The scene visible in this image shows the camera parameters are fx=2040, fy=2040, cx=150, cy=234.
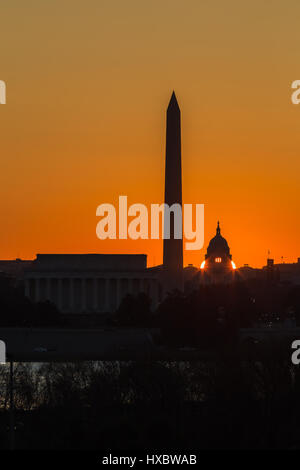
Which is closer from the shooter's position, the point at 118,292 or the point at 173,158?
the point at 173,158

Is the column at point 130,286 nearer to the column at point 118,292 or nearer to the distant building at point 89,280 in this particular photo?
the distant building at point 89,280

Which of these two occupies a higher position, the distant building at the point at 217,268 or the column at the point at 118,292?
the distant building at the point at 217,268

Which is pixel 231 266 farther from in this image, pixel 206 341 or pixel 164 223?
pixel 206 341

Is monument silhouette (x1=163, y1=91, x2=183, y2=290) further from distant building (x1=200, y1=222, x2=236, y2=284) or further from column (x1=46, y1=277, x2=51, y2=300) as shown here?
distant building (x1=200, y1=222, x2=236, y2=284)

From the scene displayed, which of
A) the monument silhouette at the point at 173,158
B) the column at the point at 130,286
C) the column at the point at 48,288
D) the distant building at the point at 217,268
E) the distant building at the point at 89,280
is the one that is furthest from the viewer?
the distant building at the point at 217,268

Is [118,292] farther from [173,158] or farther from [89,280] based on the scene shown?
[173,158]

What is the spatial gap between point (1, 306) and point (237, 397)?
7014 cm

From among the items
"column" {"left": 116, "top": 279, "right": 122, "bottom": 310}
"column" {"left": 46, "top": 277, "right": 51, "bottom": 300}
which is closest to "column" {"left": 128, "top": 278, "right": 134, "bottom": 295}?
"column" {"left": 116, "top": 279, "right": 122, "bottom": 310}

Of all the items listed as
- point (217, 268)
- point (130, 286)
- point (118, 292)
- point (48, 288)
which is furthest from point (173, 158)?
point (217, 268)

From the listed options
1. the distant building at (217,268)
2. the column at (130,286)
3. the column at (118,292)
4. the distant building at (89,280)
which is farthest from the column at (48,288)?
the distant building at (217,268)

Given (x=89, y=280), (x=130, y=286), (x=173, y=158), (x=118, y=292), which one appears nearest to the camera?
(x=173, y=158)

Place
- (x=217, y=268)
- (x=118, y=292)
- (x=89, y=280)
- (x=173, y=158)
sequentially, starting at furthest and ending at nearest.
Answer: (x=217, y=268), (x=118, y=292), (x=89, y=280), (x=173, y=158)

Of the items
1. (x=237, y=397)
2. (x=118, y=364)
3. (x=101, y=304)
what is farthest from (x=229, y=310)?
(x=237, y=397)

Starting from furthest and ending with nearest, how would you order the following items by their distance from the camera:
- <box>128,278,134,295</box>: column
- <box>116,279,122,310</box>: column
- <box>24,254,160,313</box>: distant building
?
<box>128,278,134,295</box>: column → <box>116,279,122,310</box>: column → <box>24,254,160,313</box>: distant building
